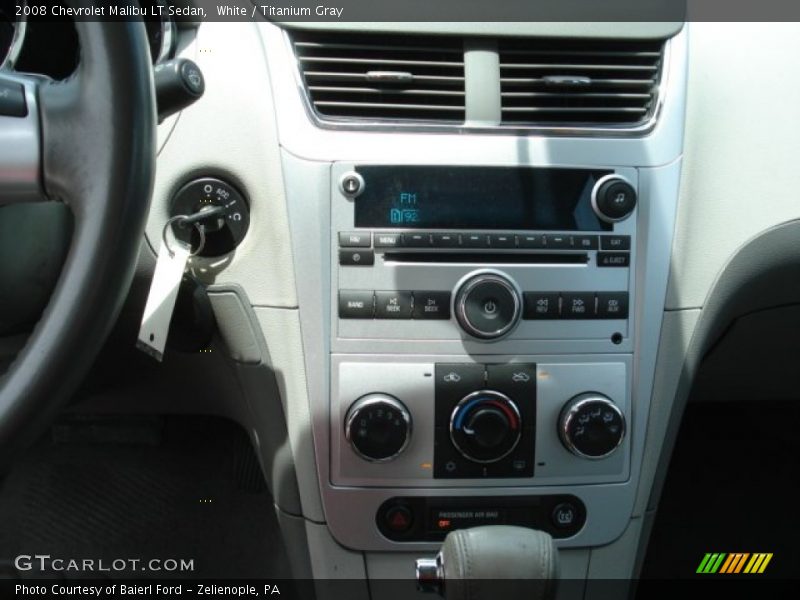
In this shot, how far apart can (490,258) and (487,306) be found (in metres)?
0.07

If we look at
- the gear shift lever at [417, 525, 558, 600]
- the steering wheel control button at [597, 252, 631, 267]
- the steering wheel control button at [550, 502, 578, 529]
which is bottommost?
the steering wheel control button at [550, 502, 578, 529]

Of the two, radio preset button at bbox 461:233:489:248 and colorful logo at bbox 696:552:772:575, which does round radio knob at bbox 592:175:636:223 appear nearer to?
radio preset button at bbox 461:233:489:248

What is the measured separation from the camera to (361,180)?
1.20 meters

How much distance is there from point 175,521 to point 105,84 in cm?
127

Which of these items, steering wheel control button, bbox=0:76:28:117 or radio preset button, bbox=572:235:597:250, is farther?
radio preset button, bbox=572:235:597:250

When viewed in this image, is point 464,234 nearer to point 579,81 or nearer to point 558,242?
point 558,242

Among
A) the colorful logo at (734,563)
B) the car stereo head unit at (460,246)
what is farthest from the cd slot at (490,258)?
the colorful logo at (734,563)

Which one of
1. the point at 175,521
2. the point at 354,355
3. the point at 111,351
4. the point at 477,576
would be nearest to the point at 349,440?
the point at 354,355

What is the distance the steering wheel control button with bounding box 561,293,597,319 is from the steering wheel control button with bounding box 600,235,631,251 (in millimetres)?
75

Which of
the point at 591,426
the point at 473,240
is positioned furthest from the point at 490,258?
the point at 591,426

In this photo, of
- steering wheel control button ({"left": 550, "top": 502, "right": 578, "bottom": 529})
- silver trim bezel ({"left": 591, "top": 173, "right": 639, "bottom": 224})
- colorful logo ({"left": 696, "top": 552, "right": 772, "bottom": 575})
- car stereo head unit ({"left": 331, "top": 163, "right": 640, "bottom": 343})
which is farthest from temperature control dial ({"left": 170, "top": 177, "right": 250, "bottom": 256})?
colorful logo ({"left": 696, "top": 552, "right": 772, "bottom": 575})

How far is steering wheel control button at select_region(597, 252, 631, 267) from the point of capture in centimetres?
124

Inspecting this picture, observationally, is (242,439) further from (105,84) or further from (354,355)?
(105,84)

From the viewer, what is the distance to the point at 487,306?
3.94 ft
